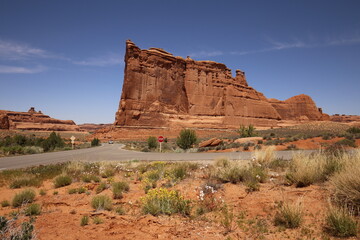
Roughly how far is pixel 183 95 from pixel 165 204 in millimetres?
71012

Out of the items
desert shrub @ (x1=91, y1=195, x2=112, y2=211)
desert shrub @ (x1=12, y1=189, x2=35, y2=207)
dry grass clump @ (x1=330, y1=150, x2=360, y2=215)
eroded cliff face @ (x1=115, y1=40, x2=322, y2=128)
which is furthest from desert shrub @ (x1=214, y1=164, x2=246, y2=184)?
eroded cliff face @ (x1=115, y1=40, x2=322, y2=128)

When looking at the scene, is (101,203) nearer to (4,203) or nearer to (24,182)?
(4,203)

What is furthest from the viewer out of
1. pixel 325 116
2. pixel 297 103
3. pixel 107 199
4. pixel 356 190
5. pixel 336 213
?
pixel 325 116

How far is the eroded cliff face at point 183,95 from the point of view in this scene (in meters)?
65.2

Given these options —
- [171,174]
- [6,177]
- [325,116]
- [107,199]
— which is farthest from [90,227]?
[325,116]

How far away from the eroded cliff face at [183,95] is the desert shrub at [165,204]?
58.9 m

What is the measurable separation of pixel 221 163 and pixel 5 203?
7.26 meters

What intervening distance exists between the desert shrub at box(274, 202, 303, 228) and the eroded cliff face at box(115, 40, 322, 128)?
2397 inches

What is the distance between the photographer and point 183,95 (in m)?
75.7

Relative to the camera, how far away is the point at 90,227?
4602 mm

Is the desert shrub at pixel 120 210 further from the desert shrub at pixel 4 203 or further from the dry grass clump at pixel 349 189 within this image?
the dry grass clump at pixel 349 189

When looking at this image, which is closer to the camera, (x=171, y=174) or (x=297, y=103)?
(x=171, y=174)

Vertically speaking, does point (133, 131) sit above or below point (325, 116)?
below

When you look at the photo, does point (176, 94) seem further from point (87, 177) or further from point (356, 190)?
point (356, 190)
